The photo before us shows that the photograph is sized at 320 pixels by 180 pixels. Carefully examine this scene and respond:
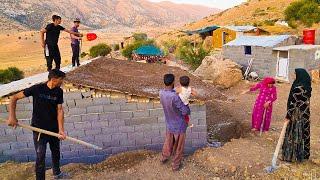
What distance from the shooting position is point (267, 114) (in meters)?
8.18

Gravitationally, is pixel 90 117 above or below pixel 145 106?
below

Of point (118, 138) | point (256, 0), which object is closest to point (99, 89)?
point (118, 138)

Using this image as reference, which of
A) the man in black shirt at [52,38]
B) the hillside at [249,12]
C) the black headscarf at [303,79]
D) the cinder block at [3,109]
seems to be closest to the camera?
the black headscarf at [303,79]

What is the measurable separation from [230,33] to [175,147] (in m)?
24.7

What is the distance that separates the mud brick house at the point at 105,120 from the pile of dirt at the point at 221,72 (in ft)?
29.8

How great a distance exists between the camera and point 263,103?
8070mm

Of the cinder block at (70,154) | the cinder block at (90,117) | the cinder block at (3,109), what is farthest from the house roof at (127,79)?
the cinder block at (70,154)

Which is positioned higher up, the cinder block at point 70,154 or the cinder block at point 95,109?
the cinder block at point 95,109

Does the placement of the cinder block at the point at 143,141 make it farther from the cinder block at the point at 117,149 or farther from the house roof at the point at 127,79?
the house roof at the point at 127,79

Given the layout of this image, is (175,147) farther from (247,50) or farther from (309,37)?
(309,37)

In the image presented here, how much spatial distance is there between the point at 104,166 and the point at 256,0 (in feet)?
203

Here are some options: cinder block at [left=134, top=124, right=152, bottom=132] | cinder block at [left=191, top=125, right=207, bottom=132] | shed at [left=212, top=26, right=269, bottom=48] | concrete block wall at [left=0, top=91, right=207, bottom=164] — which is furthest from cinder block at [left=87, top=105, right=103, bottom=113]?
shed at [left=212, top=26, right=269, bottom=48]

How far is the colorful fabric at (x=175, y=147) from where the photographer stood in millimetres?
5859

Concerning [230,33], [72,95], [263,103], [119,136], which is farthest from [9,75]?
[263,103]
